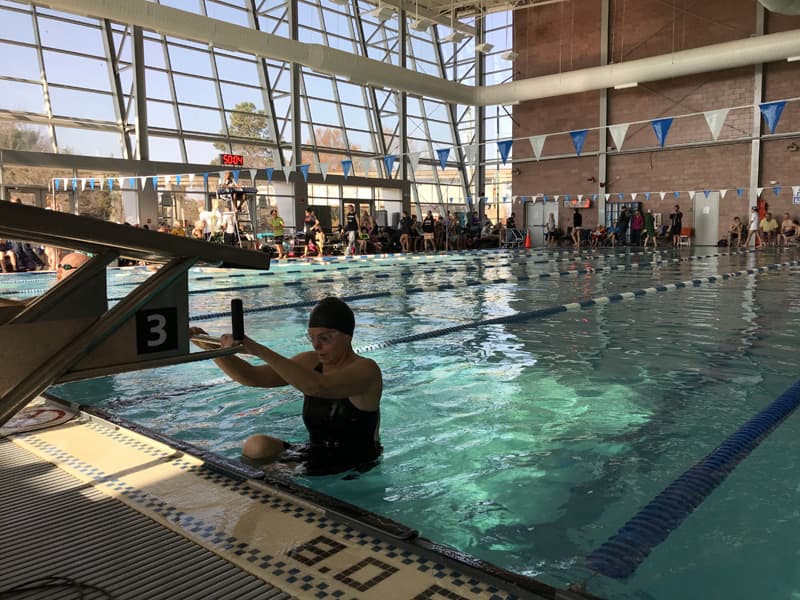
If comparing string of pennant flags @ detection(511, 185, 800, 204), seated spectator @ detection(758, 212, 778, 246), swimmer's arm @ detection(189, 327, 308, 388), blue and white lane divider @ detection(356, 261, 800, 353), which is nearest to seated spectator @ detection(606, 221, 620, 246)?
string of pennant flags @ detection(511, 185, 800, 204)

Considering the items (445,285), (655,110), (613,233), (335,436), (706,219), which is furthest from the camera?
(613,233)

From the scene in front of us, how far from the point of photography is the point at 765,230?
20.2 m

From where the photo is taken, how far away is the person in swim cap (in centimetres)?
221

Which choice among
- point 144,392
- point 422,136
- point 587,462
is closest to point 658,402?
point 587,462

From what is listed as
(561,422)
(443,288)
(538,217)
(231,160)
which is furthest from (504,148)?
(561,422)

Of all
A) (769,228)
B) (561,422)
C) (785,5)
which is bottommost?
(561,422)

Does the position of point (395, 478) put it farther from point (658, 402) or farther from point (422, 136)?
point (422, 136)

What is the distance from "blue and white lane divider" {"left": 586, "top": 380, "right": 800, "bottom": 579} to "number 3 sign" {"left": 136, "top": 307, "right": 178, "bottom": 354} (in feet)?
4.44

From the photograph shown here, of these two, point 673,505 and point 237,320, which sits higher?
point 237,320

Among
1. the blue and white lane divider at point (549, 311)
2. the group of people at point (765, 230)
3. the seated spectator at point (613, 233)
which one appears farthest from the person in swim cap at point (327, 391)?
the seated spectator at point (613, 233)

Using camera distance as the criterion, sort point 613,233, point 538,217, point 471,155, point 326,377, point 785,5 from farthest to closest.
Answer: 1. point 538,217
2. point 471,155
3. point 613,233
4. point 785,5
5. point 326,377

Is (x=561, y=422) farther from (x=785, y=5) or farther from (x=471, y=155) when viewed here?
(x=471, y=155)

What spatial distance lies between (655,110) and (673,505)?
22675 millimetres

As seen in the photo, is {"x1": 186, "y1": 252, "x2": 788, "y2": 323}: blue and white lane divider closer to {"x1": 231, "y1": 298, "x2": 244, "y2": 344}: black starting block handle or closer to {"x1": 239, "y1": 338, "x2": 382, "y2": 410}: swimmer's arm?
{"x1": 239, "y1": 338, "x2": 382, "y2": 410}: swimmer's arm
